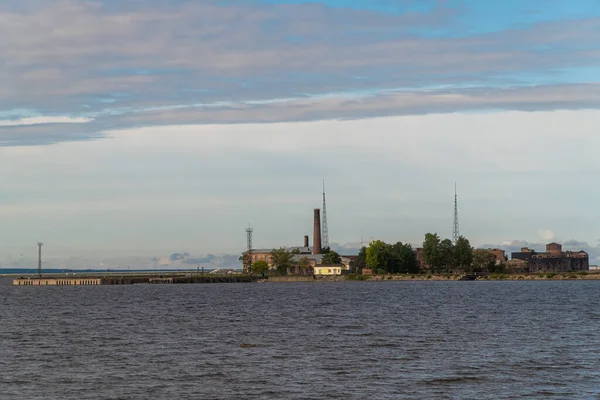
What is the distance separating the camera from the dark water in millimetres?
42688

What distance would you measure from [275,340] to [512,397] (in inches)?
1144

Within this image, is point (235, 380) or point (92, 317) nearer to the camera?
point (235, 380)

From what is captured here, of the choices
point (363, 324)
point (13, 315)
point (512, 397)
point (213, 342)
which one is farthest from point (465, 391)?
point (13, 315)

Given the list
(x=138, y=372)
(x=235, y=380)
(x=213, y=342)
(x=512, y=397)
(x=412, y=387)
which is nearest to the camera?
(x=512, y=397)

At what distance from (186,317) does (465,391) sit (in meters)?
57.7

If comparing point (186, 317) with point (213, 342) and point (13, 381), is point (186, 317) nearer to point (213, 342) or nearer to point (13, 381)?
point (213, 342)

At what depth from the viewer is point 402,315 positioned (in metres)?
95.6

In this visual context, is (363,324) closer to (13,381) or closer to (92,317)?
(92,317)

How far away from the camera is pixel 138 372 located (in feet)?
161

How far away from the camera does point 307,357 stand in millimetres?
55031

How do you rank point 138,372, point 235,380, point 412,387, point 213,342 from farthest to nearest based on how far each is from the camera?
point 213,342, point 138,372, point 235,380, point 412,387

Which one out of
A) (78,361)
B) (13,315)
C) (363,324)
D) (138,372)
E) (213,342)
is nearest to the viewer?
(138,372)

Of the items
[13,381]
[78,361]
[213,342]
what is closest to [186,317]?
[213,342]

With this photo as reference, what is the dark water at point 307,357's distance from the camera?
42.7 meters
